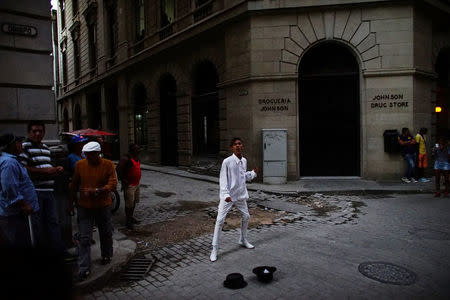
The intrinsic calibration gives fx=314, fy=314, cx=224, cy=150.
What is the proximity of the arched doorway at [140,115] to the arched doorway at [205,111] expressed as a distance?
19.0 ft

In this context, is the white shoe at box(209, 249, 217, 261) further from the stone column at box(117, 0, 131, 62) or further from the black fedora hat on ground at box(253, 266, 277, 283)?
the stone column at box(117, 0, 131, 62)

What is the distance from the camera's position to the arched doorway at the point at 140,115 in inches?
843

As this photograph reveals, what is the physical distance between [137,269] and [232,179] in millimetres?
2052

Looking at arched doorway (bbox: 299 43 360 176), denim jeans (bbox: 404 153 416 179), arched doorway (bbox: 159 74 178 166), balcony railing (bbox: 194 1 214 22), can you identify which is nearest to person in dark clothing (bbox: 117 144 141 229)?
arched doorway (bbox: 299 43 360 176)

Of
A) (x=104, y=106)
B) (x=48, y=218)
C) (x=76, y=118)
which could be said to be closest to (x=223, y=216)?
(x=48, y=218)

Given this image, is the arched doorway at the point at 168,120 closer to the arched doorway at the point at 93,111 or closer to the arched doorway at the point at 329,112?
the arched doorway at the point at 329,112

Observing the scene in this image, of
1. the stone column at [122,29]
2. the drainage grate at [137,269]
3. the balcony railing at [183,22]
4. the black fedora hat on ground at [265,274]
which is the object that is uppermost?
the stone column at [122,29]

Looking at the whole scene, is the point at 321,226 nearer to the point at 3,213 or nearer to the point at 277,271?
the point at 277,271

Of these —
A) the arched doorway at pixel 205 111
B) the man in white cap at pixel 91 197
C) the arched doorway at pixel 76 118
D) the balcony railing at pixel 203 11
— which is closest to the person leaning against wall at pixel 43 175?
the man in white cap at pixel 91 197

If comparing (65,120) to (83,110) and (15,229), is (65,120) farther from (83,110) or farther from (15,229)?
(15,229)

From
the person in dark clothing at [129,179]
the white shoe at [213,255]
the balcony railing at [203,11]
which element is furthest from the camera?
the balcony railing at [203,11]

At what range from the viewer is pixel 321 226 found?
22.1ft

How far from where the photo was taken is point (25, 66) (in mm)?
6445

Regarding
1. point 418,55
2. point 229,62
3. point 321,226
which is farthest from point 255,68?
point 321,226
